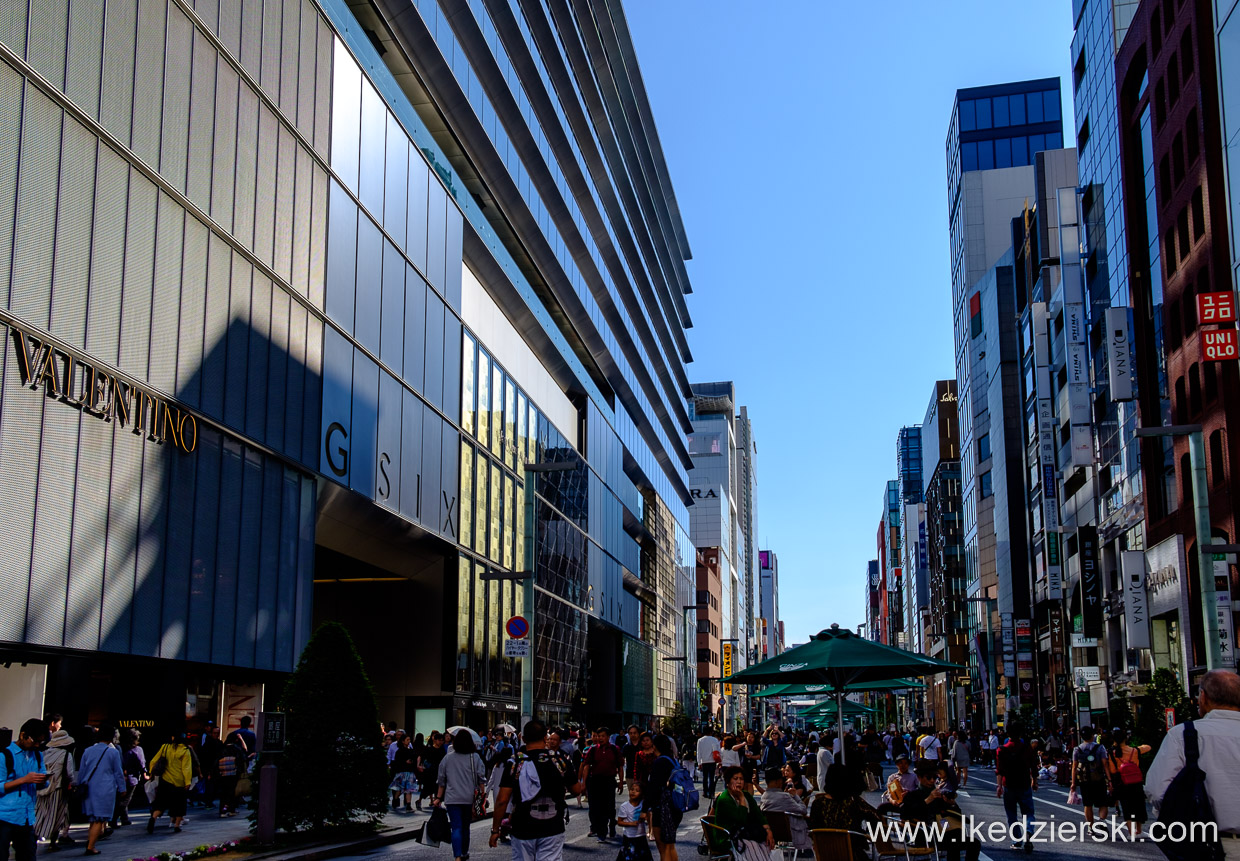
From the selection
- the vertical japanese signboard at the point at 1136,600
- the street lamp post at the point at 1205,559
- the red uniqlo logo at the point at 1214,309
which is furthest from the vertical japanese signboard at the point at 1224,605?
the red uniqlo logo at the point at 1214,309

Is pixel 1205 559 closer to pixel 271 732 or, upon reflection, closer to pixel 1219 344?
pixel 1219 344

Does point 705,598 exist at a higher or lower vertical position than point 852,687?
higher

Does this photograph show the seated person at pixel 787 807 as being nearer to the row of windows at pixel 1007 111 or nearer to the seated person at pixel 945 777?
the seated person at pixel 945 777

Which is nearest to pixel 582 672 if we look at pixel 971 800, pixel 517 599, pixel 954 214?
pixel 517 599

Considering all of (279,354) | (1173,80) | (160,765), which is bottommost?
(160,765)

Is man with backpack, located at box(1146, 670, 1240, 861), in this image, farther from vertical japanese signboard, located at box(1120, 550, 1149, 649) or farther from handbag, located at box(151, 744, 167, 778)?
vertical japanese signboard, located at box(1120, 550, 1149, 649)

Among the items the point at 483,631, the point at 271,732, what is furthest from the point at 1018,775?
the point at 483,631

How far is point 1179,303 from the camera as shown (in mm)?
45719

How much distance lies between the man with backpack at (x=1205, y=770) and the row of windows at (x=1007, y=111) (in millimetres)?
127372

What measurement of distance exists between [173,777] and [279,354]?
9.02 metres

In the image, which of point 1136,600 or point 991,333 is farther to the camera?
point 991,333

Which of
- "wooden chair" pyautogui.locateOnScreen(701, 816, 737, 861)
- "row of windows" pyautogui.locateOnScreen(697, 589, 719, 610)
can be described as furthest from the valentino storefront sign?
"row of windows" pyautogui.locateOnScreen(697, 589, 719, 610)

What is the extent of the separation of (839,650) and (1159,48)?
38983 mm

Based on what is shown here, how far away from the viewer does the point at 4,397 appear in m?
17.2
